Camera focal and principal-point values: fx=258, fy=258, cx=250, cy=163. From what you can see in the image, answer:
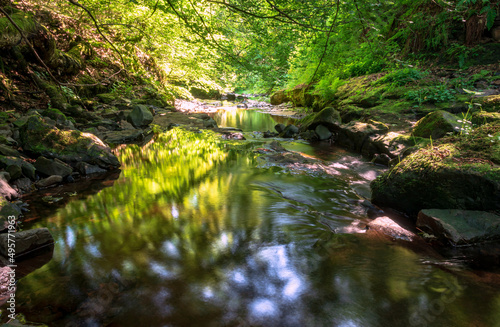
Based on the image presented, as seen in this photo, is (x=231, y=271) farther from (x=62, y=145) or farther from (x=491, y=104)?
(x=491, y=104)

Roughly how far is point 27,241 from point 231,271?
6.75 feet

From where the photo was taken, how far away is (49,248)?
2752 millimetres

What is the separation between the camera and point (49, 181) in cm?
441

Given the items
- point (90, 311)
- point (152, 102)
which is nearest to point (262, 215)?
point (90, 311)

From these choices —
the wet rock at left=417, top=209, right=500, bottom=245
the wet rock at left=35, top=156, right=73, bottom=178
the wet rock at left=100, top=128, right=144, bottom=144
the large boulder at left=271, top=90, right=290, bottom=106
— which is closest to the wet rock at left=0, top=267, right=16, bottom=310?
the wet rock at left=35, top=156, right=73, bottom=178

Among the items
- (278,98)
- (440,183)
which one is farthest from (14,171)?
(278,98)

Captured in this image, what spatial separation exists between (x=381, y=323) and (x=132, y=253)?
2413 millimetres

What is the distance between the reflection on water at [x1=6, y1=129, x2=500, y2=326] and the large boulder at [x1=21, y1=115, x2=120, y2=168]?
1410 millimetres

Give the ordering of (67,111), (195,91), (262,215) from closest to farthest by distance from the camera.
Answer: (262,215), (67,111), (195,91)

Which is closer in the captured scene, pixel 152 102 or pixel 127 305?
pixel 127 305

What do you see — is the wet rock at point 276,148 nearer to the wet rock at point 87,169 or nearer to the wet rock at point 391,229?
the wet rock at point 391,229

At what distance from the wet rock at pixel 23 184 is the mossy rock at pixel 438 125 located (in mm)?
7784

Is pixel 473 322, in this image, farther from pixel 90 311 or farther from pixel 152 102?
pixel 152 102

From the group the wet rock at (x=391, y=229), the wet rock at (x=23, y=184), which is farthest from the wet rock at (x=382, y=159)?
the wet rock at (x=23, y=184)
